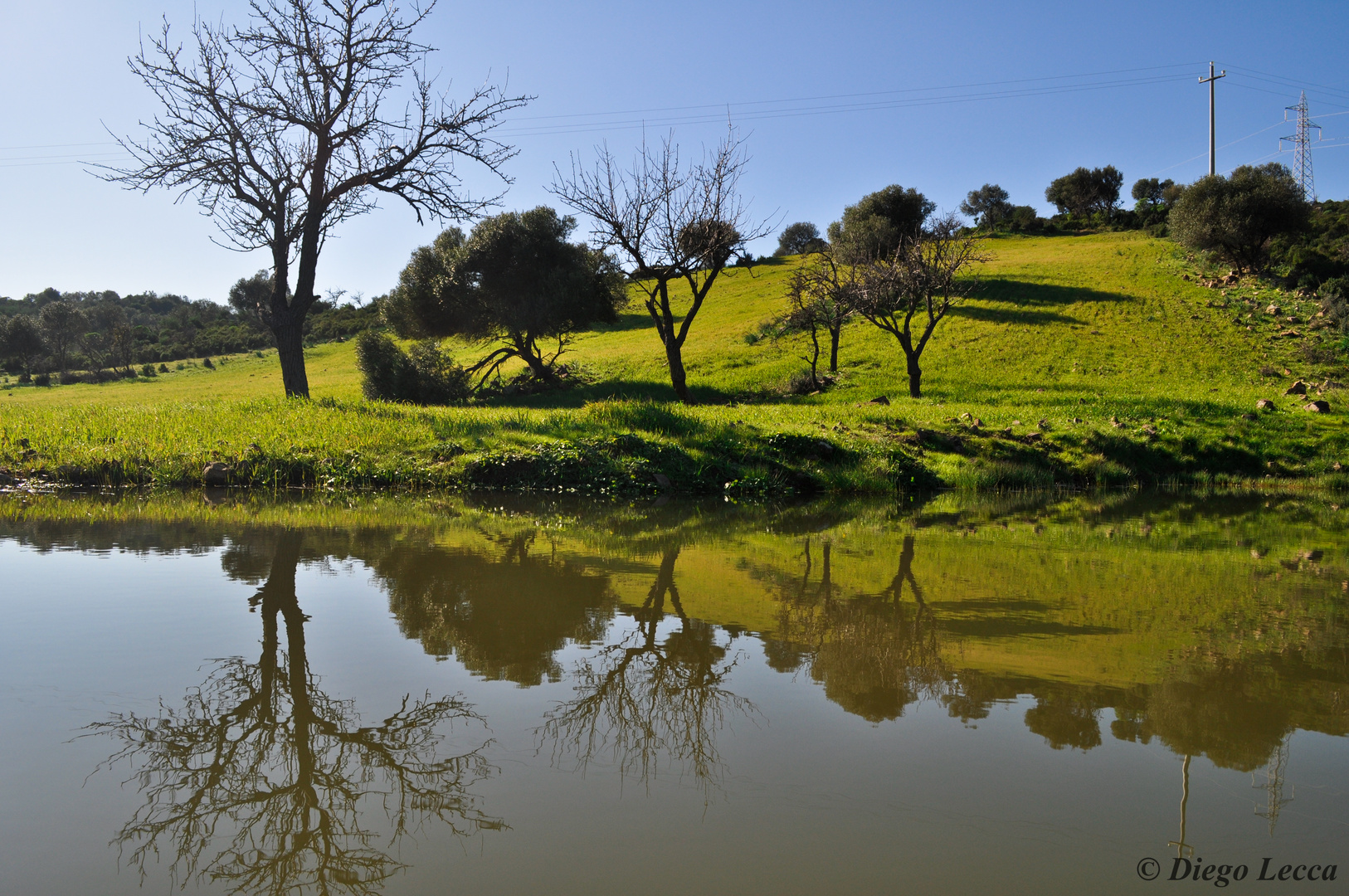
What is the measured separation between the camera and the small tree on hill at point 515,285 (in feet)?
113

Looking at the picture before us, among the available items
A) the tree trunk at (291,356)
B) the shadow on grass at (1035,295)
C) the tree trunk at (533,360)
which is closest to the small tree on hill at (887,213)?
the shadow on grass at (1035,295)

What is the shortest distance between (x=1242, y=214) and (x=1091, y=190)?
3669 cm

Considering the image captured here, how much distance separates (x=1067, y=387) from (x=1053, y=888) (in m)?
28.7

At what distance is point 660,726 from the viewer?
3.65 m

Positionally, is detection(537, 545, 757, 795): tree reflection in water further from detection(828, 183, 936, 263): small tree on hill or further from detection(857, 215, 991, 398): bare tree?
detection(828, 183, 936, 263): small tree on hill

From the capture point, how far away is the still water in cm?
260

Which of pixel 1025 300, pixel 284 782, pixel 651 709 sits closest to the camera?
pixel 284 782

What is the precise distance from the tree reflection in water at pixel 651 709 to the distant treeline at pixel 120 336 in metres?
56.1

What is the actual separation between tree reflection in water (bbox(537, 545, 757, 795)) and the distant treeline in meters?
56.1

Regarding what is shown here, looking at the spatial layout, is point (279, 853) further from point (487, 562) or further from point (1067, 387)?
point (1067, 387)

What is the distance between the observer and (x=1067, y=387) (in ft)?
92.3

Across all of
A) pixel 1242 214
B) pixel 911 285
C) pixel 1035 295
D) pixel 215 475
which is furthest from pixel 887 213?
pixel 215 475

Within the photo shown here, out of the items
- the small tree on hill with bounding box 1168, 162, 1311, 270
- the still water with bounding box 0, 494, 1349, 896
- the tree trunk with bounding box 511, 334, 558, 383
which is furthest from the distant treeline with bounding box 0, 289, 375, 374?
the still water with bounding box 0, 494, 1349, 896

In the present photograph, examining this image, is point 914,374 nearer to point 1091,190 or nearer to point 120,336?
point 120,336
